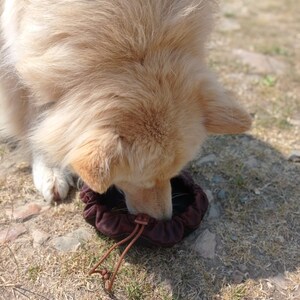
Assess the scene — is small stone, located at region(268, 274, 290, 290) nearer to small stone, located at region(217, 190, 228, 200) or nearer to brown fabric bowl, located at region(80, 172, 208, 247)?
brown fabric bowl, located at region(80, 172, 208, 247)

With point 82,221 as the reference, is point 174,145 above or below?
above

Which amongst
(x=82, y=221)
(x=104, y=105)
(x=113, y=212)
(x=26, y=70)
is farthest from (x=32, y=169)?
(x=104, y=105)

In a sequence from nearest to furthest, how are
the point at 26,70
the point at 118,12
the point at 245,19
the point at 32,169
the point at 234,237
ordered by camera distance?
the point at 118,12
the point at 26,70
the point at 234,237
the point at 32,169
the point at 245,19

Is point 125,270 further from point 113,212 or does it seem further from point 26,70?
point 26,70

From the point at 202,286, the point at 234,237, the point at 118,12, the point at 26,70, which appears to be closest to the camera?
the point at 118,12

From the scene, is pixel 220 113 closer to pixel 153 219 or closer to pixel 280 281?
pixel 153 219

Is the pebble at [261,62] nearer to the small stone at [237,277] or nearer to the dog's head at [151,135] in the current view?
the dog's head at [151,135]

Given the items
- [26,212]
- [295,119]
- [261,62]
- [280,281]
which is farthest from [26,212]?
[261,62]

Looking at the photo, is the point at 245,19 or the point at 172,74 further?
the point at 245,19
